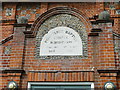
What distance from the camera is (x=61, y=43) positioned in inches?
253

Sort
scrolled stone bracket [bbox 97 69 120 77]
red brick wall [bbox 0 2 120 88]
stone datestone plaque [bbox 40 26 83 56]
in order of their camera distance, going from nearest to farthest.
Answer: scrolled stone bracket [bbox 97 69 120 77], red brick wall [bbox 0 2 120 88], stone datestone plaque [bbox 40 26 83 56]

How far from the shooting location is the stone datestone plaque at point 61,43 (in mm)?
6309

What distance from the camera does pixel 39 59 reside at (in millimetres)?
6316

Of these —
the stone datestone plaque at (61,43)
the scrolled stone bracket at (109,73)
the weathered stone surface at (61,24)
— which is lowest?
the scrolled stone bracket at (109,73)

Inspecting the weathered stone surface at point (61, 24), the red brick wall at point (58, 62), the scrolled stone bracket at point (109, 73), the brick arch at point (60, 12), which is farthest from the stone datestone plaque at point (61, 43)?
the scrolled stone bracket at point (109, 73)

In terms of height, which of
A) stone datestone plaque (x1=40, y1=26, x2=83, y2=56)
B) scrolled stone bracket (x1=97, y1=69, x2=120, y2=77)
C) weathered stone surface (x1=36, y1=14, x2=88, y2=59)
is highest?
weathered stone surface (x1=36, y1=14, x2=88, y2=59)

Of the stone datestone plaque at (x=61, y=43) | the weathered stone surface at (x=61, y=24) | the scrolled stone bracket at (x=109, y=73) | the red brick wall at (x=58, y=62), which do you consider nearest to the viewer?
the scrolled stone bracket at (x=109, y=73)

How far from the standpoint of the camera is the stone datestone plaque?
6.31 metres

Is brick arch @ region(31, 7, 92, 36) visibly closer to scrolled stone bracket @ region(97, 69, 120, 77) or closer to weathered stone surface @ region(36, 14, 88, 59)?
weathered stone surface @ region(36, 14, 88, 59)

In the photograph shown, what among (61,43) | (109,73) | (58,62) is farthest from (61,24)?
(109,73)

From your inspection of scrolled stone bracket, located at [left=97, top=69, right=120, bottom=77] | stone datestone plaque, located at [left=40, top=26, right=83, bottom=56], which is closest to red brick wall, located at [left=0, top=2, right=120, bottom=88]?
scrolled stone bracket, located at [left=97, top=69, right=120, bottom=77]

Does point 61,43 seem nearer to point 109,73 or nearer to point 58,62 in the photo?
point 58,62

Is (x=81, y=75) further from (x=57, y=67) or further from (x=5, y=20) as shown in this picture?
(x=5, y=20)

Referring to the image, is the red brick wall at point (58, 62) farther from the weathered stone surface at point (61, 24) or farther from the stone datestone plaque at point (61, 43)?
the stone datestone plaque at point (61, 43)
